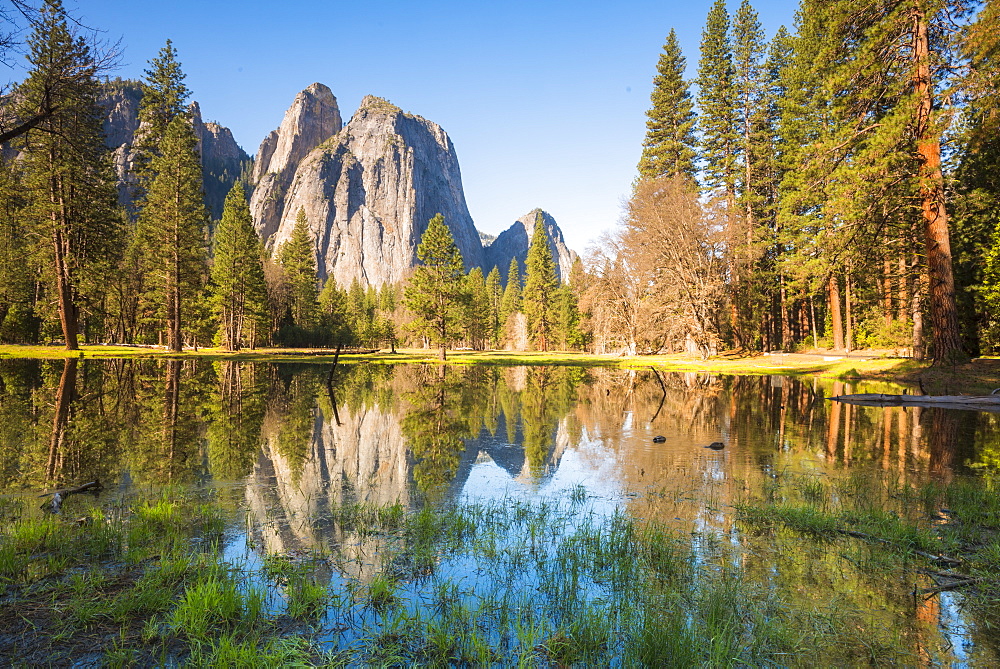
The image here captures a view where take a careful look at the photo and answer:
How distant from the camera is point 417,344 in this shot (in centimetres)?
10588

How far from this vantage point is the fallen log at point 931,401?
15.2m

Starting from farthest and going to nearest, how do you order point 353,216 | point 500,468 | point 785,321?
point 353,216 → point 785,321 → point 500,468

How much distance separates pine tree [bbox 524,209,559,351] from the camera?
7869 centimetres

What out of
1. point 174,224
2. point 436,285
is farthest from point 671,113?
point 174,224

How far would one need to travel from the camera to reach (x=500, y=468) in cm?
954

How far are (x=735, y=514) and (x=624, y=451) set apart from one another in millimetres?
4215

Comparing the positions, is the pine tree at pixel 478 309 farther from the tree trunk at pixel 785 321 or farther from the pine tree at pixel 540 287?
the tree trunk at pixel 785 321

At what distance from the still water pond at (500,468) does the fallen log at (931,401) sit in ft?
2.27

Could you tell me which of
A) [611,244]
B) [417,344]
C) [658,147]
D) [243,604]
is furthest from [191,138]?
[417,344]

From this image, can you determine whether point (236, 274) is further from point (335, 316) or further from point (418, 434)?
point (418, 434)

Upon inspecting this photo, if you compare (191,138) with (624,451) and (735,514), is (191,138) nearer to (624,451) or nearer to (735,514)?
(624,451)

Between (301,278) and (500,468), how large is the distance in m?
65.0

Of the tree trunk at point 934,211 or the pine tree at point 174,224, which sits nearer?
the tree trunk at point 934,211

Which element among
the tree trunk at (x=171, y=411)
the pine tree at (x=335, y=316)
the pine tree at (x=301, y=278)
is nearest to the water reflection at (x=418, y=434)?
the tree trunk at (x=171, y=411)
